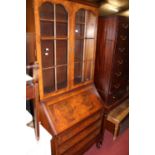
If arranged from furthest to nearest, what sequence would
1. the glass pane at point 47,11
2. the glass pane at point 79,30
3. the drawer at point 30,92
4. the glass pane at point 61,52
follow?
1. the glass pane at point 79,30
2. the glass pane at point 61,52
3. the glass pane at point 47,11
4. the drawer at point 30,92

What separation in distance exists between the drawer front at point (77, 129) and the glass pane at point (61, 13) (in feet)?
3.59

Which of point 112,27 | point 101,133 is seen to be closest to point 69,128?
point 101,133

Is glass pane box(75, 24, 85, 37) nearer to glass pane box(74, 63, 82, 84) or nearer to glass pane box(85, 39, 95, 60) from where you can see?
glass pane box(85, 39, 95, 60)

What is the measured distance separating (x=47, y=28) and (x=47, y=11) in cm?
14

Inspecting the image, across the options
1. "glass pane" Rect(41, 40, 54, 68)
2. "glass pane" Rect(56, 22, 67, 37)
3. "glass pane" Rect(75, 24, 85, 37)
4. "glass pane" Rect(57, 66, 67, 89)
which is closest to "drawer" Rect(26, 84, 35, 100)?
"glass pane" Rect(41, 40, 54, 68)

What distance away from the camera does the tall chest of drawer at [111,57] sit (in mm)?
1903

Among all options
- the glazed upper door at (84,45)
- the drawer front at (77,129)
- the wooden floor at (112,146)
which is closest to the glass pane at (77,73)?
the glazed upper door at (84,45)

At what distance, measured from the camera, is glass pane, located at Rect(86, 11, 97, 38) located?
1.64 m

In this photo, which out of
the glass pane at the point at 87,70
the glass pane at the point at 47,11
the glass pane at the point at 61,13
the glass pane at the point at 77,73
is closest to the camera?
the glass pane at the point at 47,11

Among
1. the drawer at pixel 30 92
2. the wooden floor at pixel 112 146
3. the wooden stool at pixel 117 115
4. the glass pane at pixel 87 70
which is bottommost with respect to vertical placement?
the wooden floor at pixel 112 146

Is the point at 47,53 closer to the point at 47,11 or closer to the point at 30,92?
the point at 47,11

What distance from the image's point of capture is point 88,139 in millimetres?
1682

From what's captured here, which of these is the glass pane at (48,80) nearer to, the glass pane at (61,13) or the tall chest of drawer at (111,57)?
the glass pane at (61,13)
